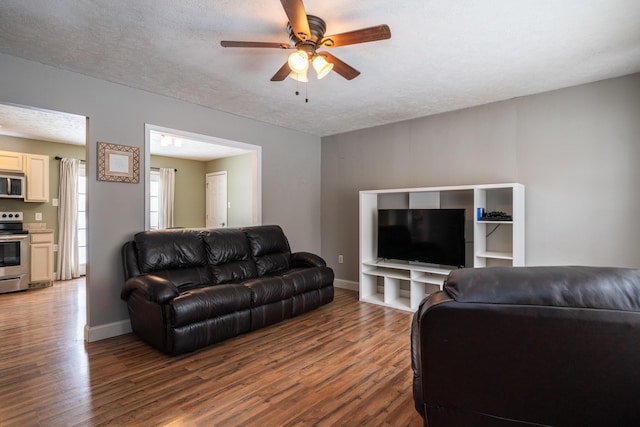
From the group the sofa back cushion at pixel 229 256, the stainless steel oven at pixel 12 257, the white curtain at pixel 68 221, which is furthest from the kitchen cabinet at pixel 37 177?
the sofa back cushion at pixel 229 256

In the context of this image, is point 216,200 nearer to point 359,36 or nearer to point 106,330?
point 106,330

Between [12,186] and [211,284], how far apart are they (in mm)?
4300

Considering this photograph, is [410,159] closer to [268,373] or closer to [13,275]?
[268,373]

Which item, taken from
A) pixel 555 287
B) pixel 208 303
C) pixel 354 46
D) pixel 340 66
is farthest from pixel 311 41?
pixel 208 303

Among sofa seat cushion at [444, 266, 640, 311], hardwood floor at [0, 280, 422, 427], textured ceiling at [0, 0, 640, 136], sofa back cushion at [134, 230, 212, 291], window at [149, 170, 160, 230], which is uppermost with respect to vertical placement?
textured ceiling at [0, 0, 640, 136]

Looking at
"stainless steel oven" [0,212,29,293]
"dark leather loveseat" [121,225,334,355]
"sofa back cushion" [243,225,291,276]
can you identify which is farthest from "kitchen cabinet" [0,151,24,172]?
"sofa back cushion" [243,225,291,276]

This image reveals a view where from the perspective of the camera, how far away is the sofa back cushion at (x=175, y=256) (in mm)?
3113

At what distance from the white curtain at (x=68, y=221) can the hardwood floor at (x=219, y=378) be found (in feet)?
8.19

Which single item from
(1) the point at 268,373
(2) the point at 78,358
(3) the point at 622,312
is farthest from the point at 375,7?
(2) the point at 78,358

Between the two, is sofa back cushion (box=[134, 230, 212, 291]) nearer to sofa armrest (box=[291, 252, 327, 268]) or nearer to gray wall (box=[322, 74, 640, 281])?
sofa armrest (box=[291, 252, 327, 268])

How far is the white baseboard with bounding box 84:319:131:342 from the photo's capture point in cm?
304

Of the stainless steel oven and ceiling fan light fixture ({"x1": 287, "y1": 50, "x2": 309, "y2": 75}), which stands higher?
ceiling fan light fixture ({"x1": 287, "y1": 50, "x2": 309, "y2": 75})

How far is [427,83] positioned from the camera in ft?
10.5

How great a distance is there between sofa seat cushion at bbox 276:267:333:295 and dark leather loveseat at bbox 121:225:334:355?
0.04ft
